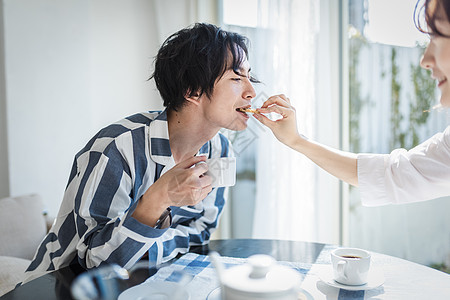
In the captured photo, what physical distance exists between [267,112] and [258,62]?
1156 mm

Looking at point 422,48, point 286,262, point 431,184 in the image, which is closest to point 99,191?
point 286,262

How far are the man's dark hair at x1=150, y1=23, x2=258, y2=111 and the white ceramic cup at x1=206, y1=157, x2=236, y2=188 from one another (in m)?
0.36

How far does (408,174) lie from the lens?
1.22 m

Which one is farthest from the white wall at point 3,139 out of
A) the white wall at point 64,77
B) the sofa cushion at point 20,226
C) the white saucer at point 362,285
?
the white saucer at point 362,285

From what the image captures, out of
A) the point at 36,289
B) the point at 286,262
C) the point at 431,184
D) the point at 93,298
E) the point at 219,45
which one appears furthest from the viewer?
the point at 219,45

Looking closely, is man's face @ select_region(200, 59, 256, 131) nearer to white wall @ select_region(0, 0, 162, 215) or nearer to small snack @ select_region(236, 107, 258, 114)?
small snack @ select_region(236, 107, 258, 114)

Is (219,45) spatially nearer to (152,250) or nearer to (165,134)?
(165,134)

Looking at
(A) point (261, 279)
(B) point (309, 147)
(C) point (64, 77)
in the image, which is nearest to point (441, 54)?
(B) point (309, 147)

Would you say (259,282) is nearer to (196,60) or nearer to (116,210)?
(116,210)

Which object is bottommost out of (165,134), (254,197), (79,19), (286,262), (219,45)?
(254,197)

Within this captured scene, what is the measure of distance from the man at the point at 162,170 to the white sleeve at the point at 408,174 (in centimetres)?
43

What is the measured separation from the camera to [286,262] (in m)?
1.11

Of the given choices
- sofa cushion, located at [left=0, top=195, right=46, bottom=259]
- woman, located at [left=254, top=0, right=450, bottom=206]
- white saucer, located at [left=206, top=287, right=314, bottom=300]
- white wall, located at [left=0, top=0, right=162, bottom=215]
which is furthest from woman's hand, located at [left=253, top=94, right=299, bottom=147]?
white wall, located at [left=0, top=0, right=162, bottom=215]

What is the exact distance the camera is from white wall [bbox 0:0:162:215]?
2.21 metres
